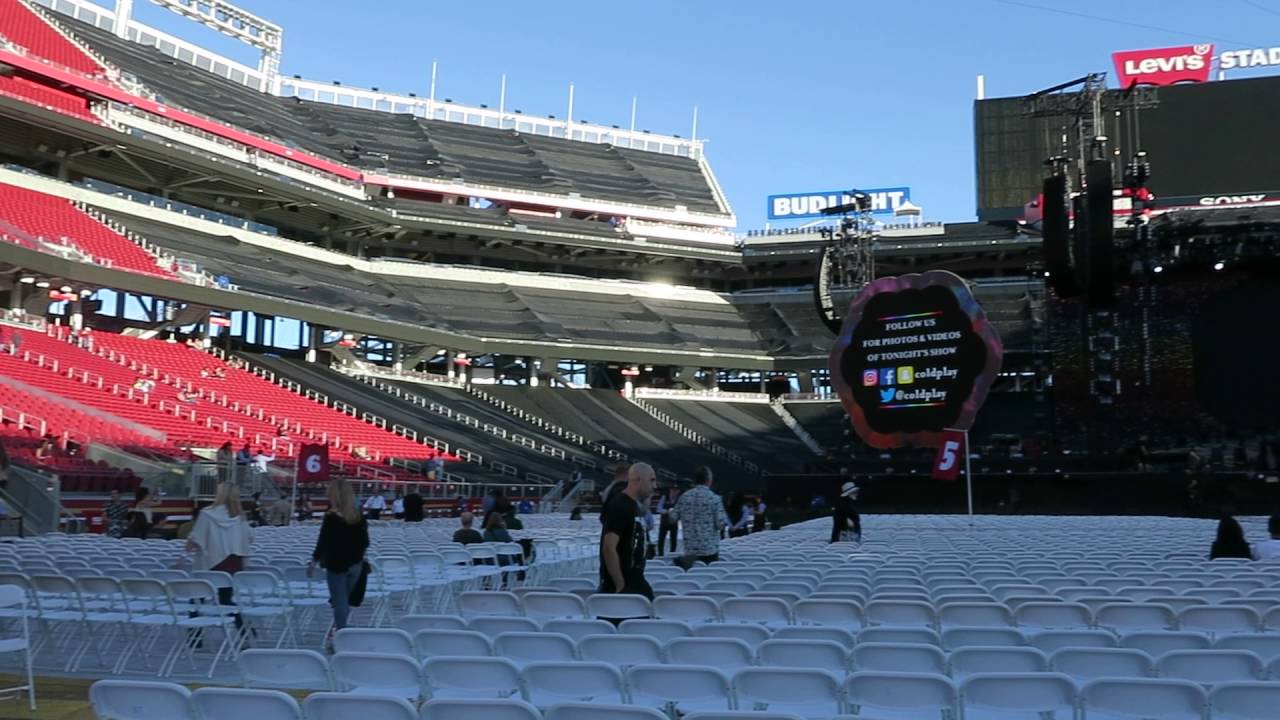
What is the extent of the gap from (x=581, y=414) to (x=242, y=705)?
167 ft

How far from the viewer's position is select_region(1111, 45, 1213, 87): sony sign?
5072 cm

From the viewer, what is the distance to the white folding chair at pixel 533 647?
5.83 metres

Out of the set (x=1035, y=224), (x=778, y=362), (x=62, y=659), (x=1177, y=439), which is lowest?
(x=62, y=659)

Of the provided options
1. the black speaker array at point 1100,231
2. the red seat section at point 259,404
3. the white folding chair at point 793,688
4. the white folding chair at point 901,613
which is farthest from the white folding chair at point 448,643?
the red seat section at point 259,404

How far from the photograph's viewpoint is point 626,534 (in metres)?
7.62

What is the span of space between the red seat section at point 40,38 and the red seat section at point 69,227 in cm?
592

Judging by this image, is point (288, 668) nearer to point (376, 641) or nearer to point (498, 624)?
point (376, 641)

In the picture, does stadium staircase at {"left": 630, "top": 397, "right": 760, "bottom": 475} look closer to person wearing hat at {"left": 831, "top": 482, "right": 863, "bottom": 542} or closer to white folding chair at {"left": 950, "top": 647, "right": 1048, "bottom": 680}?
person wearing hat at {"left": 831, "top": 482, "right": 863, "bottom": 542}

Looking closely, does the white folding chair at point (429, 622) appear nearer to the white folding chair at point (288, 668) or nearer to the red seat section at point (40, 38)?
the white folding chair at point (288, 668)

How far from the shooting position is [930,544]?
16734 mm

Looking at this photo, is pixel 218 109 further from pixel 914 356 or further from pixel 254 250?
pixel 914 356

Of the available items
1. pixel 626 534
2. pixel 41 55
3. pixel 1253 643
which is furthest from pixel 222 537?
pixel 41 55

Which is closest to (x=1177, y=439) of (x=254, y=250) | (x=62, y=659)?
(x=62, y=659)

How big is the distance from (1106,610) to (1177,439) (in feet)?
94.8
